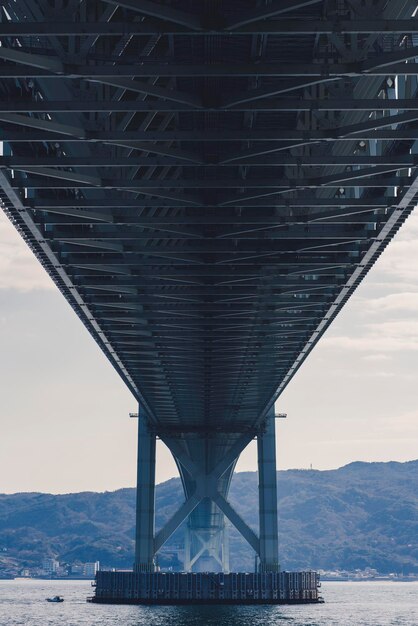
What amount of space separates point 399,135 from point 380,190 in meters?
6.78

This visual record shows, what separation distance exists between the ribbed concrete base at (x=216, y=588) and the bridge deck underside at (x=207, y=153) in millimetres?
54832

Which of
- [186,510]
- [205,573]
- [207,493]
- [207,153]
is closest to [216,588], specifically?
[205,573]

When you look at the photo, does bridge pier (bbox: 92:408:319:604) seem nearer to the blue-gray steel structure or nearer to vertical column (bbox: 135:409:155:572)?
vertical column (bbox: 135:409:155:572)

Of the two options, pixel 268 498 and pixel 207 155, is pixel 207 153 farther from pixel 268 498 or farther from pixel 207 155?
pixel 268 498

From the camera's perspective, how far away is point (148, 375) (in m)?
75.2

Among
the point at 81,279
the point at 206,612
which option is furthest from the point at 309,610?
the point at 81,279

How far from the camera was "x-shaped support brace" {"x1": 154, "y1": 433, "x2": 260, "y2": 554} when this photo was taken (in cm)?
11621

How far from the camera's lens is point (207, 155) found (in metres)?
32.7

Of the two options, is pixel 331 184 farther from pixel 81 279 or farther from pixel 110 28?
pixel 81 279

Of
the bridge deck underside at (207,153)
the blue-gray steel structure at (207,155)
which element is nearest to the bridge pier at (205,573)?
the blue-gray steel structure at (207,155)

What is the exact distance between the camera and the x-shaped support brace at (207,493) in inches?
4575

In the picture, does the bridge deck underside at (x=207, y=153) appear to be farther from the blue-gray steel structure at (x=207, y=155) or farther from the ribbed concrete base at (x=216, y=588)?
→ the ribbed concrete base at (x=216, y=588)

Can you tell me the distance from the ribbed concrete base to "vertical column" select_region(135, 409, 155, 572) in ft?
6.59

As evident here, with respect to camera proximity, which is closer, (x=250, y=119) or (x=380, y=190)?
(x=250, y=119)
